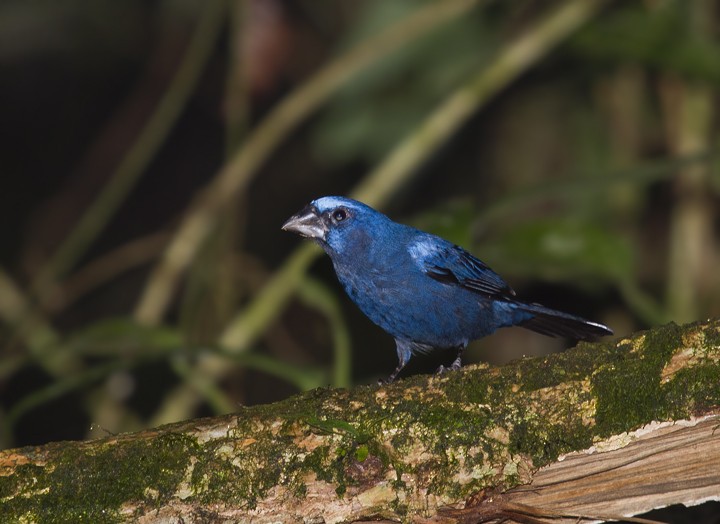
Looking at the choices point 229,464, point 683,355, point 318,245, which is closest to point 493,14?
point 318,245

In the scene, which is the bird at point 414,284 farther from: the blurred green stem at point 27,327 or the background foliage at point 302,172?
the blurred green stem at point 27,327

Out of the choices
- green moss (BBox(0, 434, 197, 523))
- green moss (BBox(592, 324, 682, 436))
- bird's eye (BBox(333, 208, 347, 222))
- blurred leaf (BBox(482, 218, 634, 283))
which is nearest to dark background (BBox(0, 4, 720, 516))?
blurred leaf (BBox(482, 218, 634, 283))

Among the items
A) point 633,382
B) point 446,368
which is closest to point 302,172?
point 446,368

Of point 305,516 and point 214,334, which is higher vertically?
point 214,334

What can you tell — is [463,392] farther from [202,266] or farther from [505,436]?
[202,266]

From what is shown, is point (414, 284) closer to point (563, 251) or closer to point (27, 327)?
point (563, 251)
